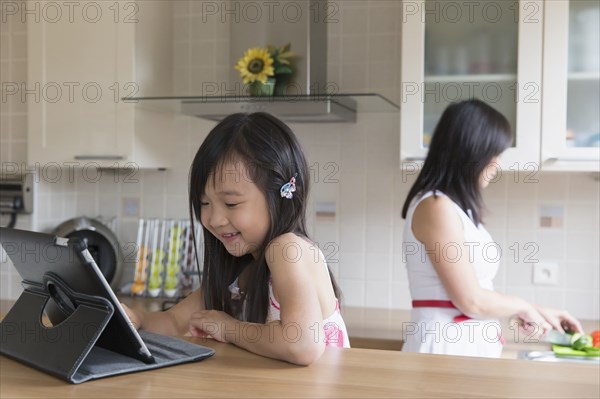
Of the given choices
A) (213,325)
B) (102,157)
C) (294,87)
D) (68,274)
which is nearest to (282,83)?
(294,87)

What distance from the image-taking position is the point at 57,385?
0.92 m

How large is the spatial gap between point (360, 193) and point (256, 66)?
0.63 meters

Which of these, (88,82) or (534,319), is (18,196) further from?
(534,319)

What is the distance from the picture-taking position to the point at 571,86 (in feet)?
7.98

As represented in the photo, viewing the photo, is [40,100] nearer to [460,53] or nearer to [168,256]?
[168,256]

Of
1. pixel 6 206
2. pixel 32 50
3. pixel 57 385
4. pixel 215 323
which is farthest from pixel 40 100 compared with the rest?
pixel 57 385

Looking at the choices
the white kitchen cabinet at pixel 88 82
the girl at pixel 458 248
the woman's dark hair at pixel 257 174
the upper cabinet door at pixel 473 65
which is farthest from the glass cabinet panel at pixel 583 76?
the white kitchen cabinet at pixel 88 82

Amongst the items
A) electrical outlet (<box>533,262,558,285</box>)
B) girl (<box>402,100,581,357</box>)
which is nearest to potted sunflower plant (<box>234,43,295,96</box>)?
girl (<box>402,100,581,357</box>)

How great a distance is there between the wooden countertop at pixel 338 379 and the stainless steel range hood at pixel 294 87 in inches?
59.3

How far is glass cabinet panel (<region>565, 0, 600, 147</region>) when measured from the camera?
7.98 ft

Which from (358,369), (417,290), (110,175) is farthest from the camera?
(110,175)

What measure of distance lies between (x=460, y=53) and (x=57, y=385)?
76.5 inches

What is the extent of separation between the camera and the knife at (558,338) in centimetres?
239

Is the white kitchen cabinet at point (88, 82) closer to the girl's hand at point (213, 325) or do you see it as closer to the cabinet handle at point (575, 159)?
the cabinet handle at point (575, 159)
